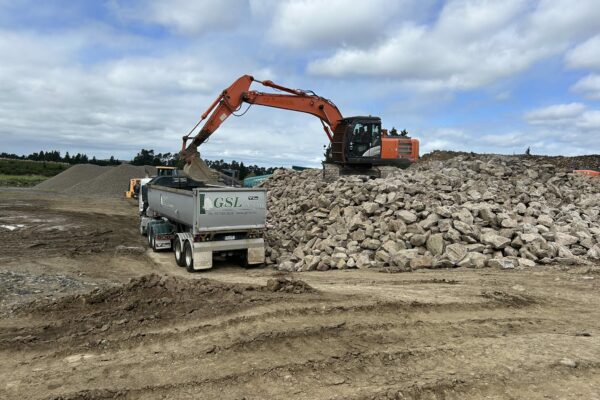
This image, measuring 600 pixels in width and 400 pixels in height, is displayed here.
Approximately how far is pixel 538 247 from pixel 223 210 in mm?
6885

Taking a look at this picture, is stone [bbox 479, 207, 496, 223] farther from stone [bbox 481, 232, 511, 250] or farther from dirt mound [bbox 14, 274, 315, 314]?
dirt mound [bbox 14, 274, 315, 314]

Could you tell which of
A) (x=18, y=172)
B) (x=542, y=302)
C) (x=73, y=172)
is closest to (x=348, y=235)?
(x=542, y=302)

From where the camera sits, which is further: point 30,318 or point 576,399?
point 30,318

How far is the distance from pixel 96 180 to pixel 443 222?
40201 millimetres

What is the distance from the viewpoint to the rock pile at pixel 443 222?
10.0 metres

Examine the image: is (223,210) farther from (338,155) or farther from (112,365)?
(338,155)

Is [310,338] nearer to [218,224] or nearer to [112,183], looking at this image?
[218,224]

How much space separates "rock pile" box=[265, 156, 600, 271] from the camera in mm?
10023

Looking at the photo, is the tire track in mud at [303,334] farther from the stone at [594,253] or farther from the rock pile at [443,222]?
the stone at [594,253]

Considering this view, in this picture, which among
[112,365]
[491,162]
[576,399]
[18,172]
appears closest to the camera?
[576,399]

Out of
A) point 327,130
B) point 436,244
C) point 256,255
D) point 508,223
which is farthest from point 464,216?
point 327,130

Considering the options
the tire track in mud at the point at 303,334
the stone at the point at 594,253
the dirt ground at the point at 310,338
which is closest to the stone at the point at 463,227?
the dirt ground at the point at 310,338

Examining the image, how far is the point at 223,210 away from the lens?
1053cm

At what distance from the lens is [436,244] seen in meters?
10.3
